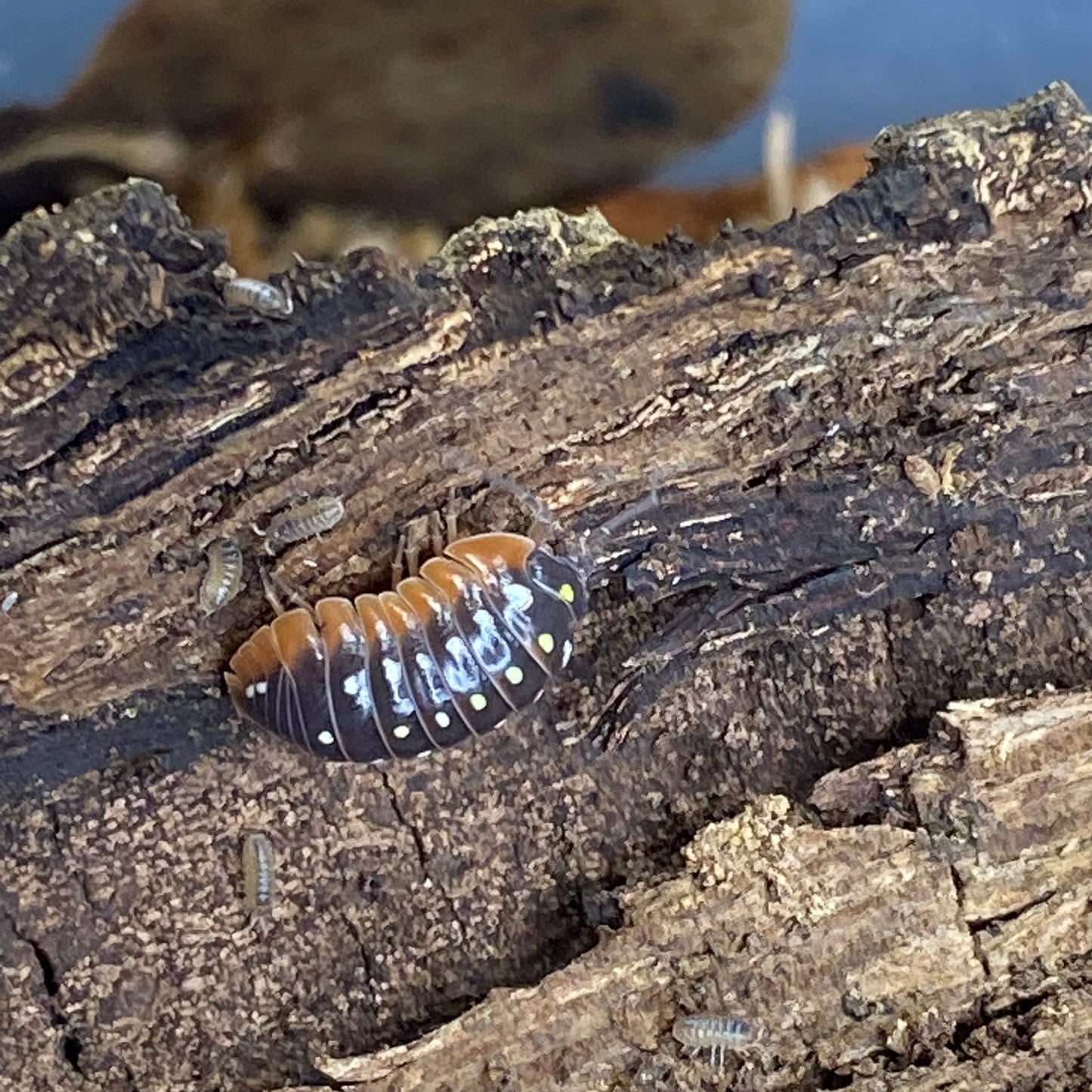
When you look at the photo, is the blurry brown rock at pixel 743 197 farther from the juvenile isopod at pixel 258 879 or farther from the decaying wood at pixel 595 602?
the juvenile isopod at pixel 258 879

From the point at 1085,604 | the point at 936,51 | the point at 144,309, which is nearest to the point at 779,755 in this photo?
the point at 1085,604

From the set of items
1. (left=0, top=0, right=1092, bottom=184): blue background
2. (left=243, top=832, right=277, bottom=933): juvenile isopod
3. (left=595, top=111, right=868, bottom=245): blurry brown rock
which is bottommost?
(left=243, top=832, right=277, bottom=933): juvenile isopod

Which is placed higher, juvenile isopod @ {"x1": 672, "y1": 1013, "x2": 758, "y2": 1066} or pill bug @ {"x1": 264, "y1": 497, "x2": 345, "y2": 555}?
pill bug @ {"x1": 264, "y1": 497, "x2": 345, "y2": 555}

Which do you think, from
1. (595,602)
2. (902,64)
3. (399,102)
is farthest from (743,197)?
(595,602)

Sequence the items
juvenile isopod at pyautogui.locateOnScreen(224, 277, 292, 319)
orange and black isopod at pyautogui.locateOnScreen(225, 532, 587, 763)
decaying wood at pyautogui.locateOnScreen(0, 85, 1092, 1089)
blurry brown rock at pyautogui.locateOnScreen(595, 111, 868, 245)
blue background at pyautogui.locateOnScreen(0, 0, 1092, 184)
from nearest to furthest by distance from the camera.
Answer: juvenile isopod at pyautogui.locateOnScreen(224, 277, 292, 319)
decaying wood at pyautogui.locateOnScreen(0, 85, 1092, 1089)
orange and black isopod at pyautogui.locateOnScreen(225, 532, 587, 763)
blurry brown rock at pyautogui.locateOnScreen(595, 111, 868, 245)
blue background at pyautogui.locateOnScreen(0, 0, 1092, 184)

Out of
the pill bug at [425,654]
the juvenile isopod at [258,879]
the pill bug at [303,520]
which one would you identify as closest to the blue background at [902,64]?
the pill bug at [425,654]

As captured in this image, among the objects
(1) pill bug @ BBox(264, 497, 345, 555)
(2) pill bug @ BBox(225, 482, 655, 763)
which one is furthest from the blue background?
(1) pill bug @ BBox(264, 497, 345, 555)

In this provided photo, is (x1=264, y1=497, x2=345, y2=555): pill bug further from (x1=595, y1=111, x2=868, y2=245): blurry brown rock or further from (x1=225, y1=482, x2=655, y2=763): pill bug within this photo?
(x1=595, y1=111, x2=868, y2=245): blurry brown rock

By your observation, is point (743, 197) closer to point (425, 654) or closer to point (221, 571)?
point (425, 654)
